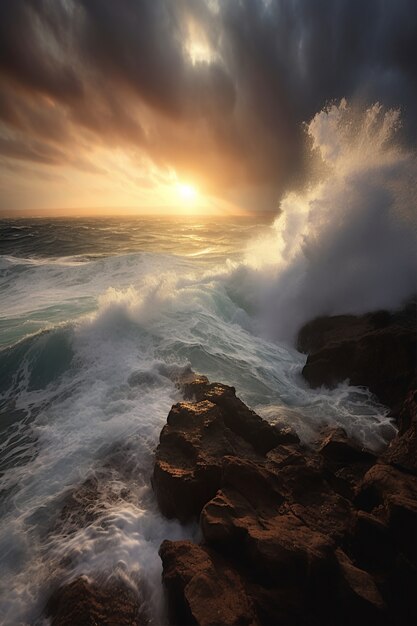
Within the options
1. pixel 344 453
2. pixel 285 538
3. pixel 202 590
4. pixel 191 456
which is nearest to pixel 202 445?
pixel 191 456

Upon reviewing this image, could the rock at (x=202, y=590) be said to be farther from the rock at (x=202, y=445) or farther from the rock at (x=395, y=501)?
the rock at (x=395, y=501)

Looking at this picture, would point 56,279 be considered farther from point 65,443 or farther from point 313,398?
point 313,398

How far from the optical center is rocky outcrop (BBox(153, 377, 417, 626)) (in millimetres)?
2812

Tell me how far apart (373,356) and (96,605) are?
23.8 feet

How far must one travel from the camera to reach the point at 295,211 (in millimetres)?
16266

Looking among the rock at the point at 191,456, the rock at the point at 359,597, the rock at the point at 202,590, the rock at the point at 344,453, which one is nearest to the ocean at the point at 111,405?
the rock at the point at 191,456

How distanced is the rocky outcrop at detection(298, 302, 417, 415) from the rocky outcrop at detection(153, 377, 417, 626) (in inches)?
109

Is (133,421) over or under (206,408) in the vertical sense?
under

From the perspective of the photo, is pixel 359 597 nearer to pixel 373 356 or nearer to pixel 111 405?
pixel 111 405

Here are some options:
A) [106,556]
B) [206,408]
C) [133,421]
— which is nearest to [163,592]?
[106,556]

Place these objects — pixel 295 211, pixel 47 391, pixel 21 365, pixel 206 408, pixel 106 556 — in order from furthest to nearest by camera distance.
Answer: pixel 295 211 → pixel 21 365 → pixel 47 391 → pixel 206 408 → pixel 106 556

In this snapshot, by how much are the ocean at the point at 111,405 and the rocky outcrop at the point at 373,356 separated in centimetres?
38

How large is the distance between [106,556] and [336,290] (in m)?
10.0

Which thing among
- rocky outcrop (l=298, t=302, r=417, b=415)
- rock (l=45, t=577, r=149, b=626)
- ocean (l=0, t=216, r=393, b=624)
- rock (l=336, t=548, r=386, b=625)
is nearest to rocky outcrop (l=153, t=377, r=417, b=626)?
rock (l=336, t=548, r=386, b=625)
